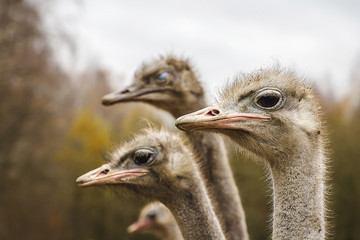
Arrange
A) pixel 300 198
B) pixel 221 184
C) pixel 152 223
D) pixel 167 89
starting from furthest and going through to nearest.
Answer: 1. pixel 152 223
2. pixel 167 89
3. pixel 221 184
4. pixel 300 198

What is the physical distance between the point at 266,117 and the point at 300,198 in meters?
0.44

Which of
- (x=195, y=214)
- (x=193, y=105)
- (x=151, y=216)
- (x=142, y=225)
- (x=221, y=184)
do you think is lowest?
(x=195, y=214)

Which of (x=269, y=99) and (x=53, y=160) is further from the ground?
(x=53, y=160)

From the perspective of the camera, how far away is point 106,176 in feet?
10.3

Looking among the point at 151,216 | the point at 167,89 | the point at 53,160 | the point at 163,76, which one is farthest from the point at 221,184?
the point at 53,160

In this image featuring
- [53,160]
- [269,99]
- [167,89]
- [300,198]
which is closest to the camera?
[300,198]

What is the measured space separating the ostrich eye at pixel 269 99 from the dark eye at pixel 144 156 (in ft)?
3.24

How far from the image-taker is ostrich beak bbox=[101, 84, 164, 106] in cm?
411

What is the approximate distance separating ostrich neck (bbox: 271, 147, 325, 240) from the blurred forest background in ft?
31.7

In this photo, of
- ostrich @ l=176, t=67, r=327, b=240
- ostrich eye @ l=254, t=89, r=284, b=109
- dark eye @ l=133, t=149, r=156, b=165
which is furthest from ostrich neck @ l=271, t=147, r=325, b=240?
dark eye @ l=133, t=149, r=156, b=165

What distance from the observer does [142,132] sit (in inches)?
137

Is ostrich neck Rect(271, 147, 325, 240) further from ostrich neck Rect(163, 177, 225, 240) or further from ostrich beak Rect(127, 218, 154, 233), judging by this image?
ostrich beak Rect(127, 218, 154, 233)

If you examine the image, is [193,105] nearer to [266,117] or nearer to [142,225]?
[266,117]

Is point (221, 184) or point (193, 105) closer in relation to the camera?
point (221, 184)
